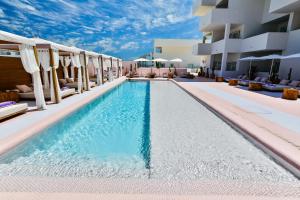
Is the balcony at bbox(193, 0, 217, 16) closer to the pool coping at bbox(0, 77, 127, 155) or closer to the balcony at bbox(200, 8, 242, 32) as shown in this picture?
the balcony at bbox(200, 8, 242, 32)

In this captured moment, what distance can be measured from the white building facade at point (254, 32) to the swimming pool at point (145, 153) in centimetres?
1322

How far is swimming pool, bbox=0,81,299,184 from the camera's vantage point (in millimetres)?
3152

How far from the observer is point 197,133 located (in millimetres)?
4863

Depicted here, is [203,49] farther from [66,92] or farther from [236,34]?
[66,92]

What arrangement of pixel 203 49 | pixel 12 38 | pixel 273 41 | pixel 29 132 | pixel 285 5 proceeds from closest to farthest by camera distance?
pixel 29 132 → pixel 12 38 → pixel 285 5 → pixel 273 41 → pixel 203 49

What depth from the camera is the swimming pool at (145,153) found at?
3.15 meters

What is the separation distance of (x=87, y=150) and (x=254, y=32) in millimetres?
21791

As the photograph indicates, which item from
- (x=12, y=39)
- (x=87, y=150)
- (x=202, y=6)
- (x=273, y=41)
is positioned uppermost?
(x=202, y=6)

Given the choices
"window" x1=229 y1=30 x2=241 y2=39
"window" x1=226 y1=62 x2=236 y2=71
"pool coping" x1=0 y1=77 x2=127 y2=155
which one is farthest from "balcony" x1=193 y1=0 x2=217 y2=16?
"pool coping" x1=0 y1=77 x2=127 y2=155

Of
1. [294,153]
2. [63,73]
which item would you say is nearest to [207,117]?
[294,153]

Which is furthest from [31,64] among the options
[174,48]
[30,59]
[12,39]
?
[174,48]

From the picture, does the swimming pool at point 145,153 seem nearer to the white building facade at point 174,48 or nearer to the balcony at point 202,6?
the balcony at point 202,6

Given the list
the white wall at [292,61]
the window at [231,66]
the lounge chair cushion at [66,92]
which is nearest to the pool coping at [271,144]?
the lounge chair cushion at [66,92]

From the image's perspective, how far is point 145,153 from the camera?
404 cm
